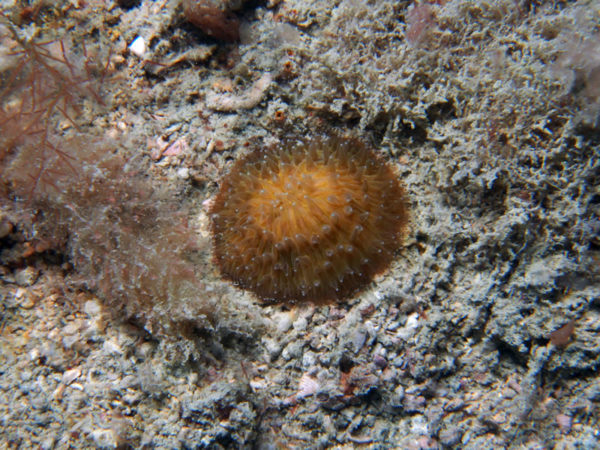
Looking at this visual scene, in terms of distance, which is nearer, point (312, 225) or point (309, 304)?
point (312, 225)

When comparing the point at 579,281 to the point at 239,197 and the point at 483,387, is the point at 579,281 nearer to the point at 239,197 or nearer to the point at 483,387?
the point at 483,387

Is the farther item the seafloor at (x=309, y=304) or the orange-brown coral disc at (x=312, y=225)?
the orange-brown coral disc at (x=312, y=225)

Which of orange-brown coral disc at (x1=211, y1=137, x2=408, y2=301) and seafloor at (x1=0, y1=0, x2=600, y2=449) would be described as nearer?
seafloor at (x1=0, y1=0, x2=600, y2=449)

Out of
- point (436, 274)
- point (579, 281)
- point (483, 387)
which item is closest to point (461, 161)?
point (436, 274)

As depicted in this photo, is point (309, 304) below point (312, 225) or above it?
below
